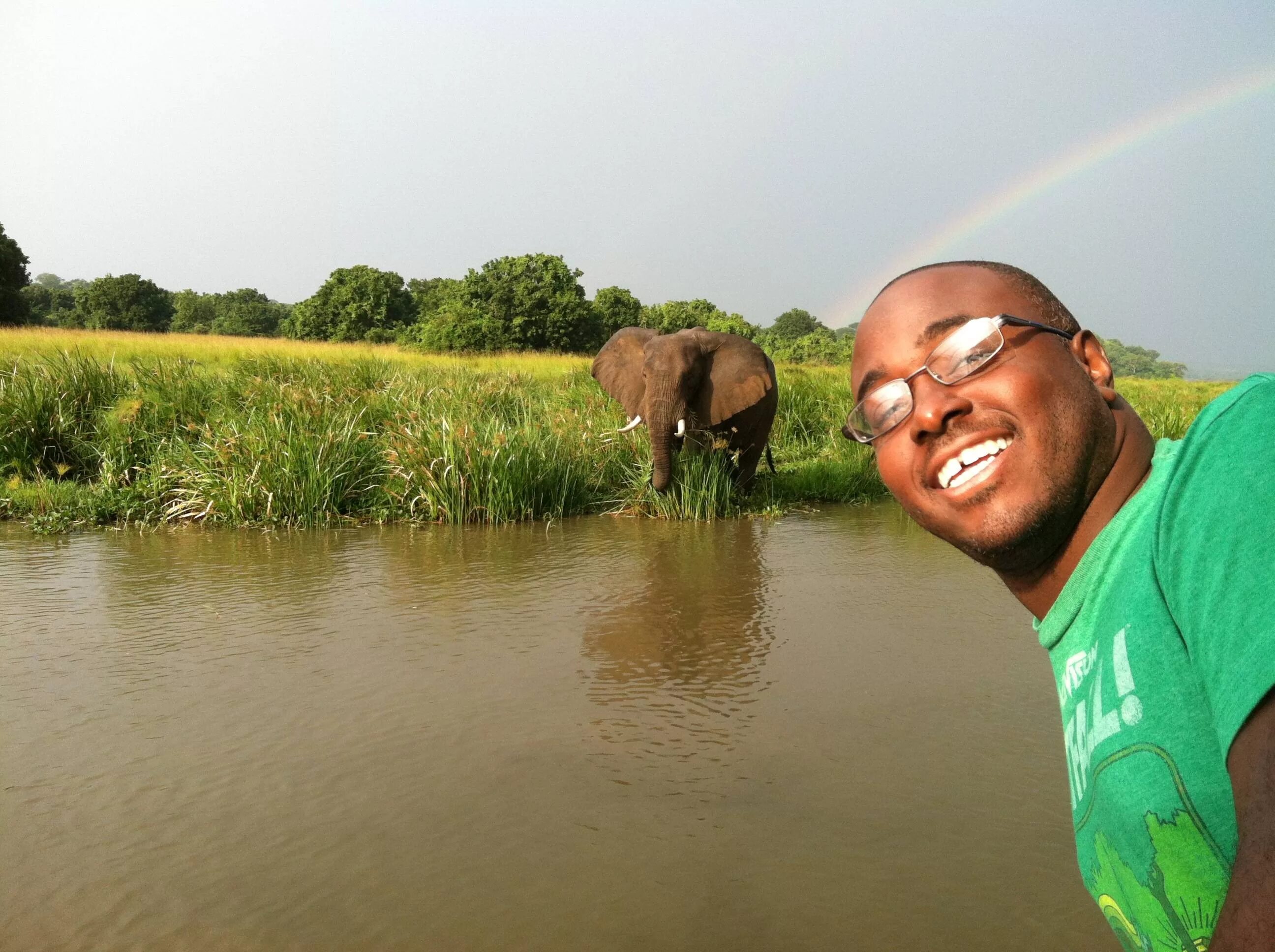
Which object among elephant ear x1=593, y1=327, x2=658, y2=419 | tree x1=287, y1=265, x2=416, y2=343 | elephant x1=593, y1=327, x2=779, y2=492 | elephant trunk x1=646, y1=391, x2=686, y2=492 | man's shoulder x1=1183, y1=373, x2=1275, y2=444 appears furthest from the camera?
tree x1=287, y1=265, x2=416, y2=343

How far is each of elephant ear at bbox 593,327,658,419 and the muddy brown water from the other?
482 cm

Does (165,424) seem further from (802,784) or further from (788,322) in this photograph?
(788,322)

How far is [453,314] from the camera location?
137ft

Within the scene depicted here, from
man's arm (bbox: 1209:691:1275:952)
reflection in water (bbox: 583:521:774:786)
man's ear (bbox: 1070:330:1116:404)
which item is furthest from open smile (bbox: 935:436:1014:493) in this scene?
reflection in water (bbox: 583:521:774:786)

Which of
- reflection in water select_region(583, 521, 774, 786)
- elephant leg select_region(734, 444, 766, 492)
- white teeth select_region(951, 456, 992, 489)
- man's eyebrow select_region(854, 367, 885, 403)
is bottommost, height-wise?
reflection in water select_region(583, 521, 774, 786)

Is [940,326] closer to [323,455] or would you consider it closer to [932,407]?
[932,407]

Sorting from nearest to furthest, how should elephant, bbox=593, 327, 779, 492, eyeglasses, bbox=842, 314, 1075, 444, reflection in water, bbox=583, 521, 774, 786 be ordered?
eyeglasses, bbox=842, 314, 1075, 444
reflection in water, bbox=583, 521, 774, 786
elephant, bbox=593, 327, 779, 492

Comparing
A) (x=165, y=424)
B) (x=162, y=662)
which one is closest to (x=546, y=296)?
(x=165, y=424)

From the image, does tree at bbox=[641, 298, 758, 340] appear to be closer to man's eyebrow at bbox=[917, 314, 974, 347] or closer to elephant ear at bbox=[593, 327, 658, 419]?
elephant ear at bbox=[593, 327, 658, 419]

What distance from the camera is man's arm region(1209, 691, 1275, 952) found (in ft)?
2.96

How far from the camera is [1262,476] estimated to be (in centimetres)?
96

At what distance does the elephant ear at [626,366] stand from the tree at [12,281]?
38539mm

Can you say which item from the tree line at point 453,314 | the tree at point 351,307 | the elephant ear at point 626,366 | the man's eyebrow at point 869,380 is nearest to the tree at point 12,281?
the tree line at point 453,314

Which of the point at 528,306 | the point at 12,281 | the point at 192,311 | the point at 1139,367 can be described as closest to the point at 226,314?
the point at 192,311
